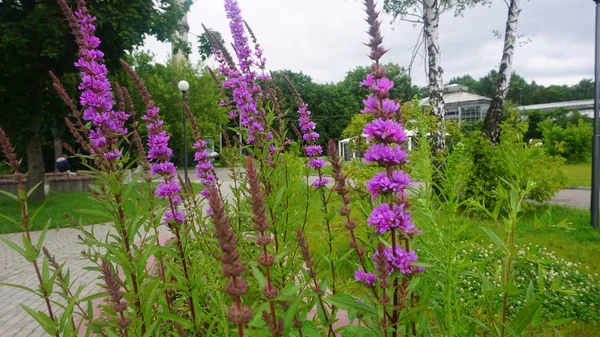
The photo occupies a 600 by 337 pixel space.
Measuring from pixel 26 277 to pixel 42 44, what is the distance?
716cm

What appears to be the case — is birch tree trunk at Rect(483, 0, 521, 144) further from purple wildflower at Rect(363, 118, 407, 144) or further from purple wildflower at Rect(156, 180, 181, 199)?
purple wildflower at Rect(363, 118, 407, 144)

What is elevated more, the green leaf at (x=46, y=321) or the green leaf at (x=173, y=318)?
the green leaf at (x=46, y=321)

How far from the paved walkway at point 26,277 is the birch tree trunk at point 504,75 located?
3.75m

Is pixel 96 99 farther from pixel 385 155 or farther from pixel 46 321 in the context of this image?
pixel 385 155

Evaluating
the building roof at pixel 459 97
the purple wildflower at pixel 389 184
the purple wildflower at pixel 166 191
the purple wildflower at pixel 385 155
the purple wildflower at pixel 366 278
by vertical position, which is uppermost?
the building roof at pixel 459 97

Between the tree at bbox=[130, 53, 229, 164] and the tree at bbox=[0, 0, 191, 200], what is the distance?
55.9 ft

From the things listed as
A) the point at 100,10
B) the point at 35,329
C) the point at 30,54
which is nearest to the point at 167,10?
the point at 100,10

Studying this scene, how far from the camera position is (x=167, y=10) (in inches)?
498

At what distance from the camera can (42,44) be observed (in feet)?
34.7

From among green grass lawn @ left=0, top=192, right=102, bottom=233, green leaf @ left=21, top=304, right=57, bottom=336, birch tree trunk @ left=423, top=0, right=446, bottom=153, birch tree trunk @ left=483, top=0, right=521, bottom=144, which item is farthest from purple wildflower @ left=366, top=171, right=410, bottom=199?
birch tree trunk @ left=483, top=0, right=521, bottom=144

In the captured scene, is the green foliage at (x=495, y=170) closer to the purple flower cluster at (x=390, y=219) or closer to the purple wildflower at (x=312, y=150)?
the purple wildflower at (x=312, y=150)

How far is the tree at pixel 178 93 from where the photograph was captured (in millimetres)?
30312

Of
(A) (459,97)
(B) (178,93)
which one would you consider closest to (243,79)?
(B) (178,93)

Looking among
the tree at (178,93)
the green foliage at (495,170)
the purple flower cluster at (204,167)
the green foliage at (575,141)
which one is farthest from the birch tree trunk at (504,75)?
the tree at (178,93)
